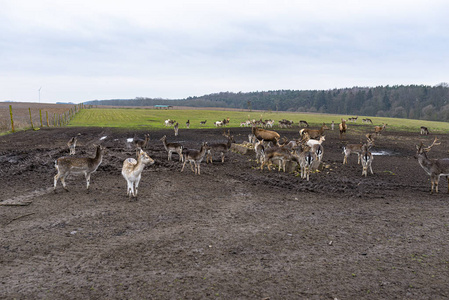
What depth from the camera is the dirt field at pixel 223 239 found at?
5.33 meters

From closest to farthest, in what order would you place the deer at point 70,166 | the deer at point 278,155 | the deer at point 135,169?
the deer at point 135,169, the deer at point 70,166, the deer at point 278,155

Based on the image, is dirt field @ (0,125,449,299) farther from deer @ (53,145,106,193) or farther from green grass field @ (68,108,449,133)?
green grass field @ (68,108,449,133)

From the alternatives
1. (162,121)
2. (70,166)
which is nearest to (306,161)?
(70,166)

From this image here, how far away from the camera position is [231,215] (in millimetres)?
8953

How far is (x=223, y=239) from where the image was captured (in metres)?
7.23

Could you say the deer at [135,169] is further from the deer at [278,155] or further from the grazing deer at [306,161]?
the grazing deer at [306,161]

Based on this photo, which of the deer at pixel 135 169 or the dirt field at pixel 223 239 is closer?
the dirt field at pixel 223 239

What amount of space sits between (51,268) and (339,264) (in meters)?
5.54

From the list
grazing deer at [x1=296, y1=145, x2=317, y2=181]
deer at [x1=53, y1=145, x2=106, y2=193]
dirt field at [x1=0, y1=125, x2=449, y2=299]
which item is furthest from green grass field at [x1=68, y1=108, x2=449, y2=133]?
dirt field at [x1=0, y1=125, x2=449, y2=299]

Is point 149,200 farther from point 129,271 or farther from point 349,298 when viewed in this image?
point 349,298

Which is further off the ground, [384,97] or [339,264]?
[384,97]

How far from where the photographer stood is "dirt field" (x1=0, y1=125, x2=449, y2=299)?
5.33 m

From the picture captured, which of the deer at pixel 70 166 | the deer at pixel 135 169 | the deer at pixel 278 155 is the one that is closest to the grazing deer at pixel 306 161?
the deer at pixel 278 155

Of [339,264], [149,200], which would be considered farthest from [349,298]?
[149,200]
